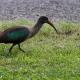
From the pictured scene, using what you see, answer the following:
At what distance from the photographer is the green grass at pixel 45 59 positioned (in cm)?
861

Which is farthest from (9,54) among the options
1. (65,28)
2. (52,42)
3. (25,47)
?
(65,28)

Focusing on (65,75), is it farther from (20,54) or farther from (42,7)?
(42,7)

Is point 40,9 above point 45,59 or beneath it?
beneath

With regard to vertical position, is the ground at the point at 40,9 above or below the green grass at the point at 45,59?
below

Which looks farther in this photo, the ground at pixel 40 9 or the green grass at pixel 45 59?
the ground at pixel 40 9

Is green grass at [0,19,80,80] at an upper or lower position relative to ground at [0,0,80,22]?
upper

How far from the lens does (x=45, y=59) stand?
1012cm

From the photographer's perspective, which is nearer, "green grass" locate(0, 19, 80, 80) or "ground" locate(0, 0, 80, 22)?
"green grass" locate(0, 19, 80, 80)

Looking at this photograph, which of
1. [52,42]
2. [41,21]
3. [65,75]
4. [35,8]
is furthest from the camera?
[35,8]

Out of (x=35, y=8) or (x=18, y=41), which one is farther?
(x=35, y=8)

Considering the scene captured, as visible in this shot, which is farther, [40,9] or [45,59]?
[40,9]

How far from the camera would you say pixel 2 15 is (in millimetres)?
18750

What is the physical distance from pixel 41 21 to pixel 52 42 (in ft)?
3.59

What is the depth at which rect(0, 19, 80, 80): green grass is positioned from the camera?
8.61 meters
